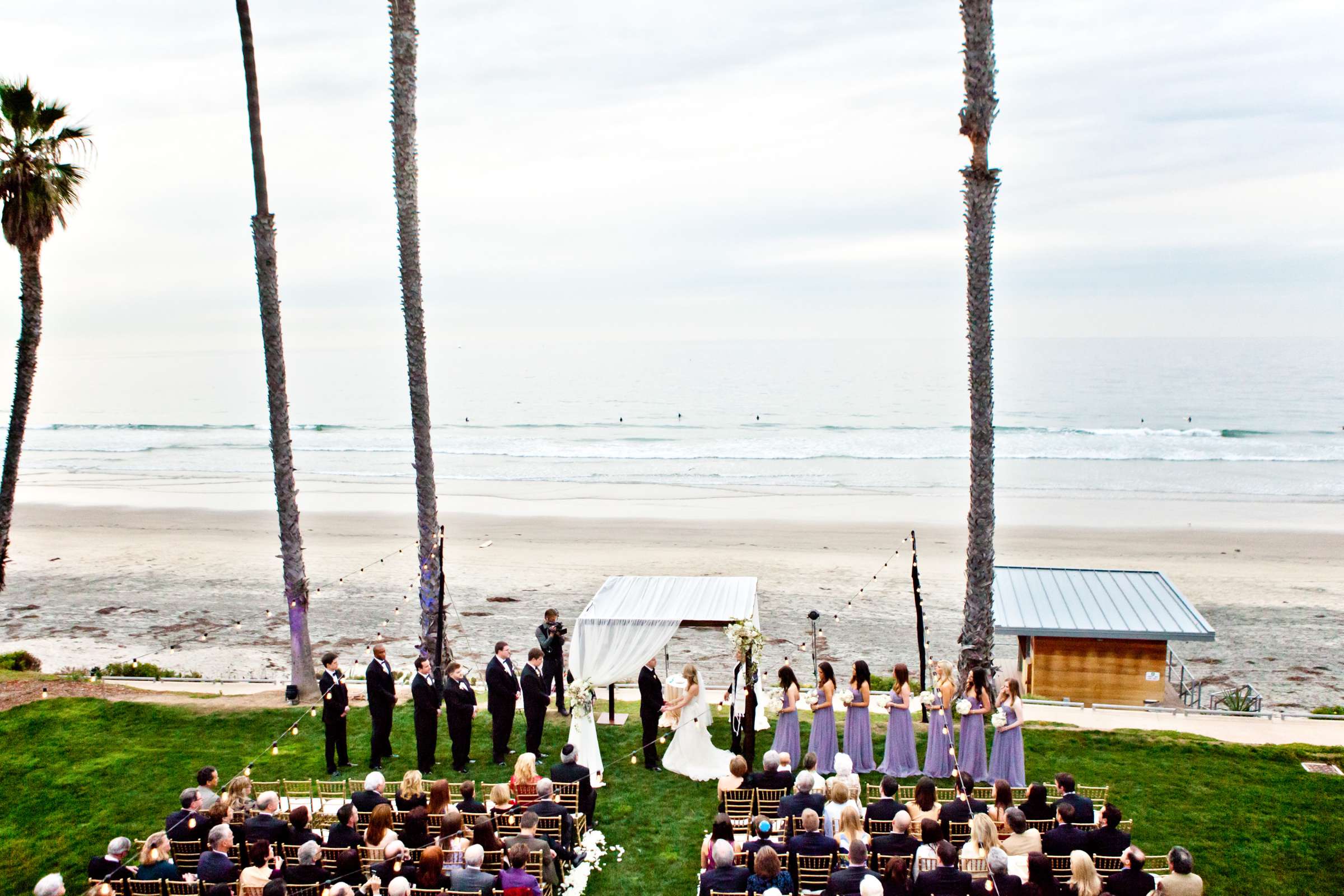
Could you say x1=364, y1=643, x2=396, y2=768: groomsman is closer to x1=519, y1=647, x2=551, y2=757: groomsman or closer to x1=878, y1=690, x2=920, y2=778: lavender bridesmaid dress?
x1=519, y1=647, x2=551, y2=757: groomsman

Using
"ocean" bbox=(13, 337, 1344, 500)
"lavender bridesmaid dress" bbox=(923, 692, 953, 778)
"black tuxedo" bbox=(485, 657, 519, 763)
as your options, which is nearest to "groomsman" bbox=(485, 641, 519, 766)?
"black tuxedo" bbox=(485, 657, 519, 763)

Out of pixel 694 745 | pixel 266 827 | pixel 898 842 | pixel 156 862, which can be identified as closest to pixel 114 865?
pixel 156 862

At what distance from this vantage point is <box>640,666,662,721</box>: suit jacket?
41.4 feet

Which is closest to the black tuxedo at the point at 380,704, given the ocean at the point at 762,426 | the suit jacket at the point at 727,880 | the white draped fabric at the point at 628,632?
the white draped fabric at the point at 628,632

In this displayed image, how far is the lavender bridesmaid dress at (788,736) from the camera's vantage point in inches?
482

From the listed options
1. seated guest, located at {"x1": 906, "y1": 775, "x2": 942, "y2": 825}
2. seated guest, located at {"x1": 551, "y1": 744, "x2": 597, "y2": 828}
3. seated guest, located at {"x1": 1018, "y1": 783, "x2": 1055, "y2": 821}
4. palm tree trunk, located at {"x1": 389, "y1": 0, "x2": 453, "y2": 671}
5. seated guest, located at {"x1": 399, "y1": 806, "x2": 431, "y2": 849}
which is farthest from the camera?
palm tree trunk, located at {"x1": 389, "y1": 0, "x2": 453, "y2": 671}

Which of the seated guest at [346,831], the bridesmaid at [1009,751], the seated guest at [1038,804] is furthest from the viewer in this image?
the bridesmaid at [1009,751]

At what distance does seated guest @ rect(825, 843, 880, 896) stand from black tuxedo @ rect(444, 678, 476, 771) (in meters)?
6.14

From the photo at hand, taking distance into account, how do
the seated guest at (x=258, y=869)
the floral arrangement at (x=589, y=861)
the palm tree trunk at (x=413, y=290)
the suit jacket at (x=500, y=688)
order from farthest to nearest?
the palm tree trunk at (x=413, y=290), the suit jacket at (x=500, y=688), the floral arrangement at (x=589, y=861), the seated guest at (x=258, y=869)

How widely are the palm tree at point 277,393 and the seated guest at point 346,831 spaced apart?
21.3 feet

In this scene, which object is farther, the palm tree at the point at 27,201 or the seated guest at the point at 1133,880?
the palm tree at the point at 27,201

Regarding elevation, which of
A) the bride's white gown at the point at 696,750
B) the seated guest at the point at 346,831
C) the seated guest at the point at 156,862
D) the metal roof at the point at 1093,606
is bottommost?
the bride's white gown at the point at 696,750

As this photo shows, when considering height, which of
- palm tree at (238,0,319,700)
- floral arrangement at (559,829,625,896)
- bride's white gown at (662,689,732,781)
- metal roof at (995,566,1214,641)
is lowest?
floral arrangement at (559,829,625,896)

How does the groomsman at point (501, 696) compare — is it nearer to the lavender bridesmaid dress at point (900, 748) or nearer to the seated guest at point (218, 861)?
the seated guest at point (218, 861)
